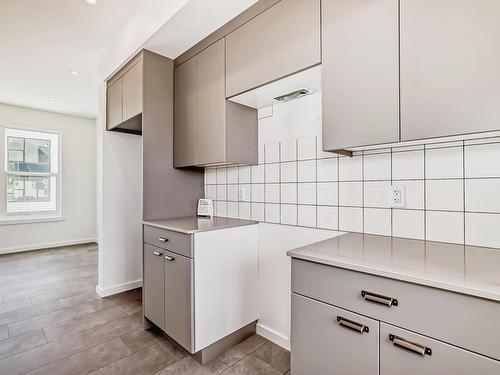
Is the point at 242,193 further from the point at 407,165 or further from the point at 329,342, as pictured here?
the point at 329,342

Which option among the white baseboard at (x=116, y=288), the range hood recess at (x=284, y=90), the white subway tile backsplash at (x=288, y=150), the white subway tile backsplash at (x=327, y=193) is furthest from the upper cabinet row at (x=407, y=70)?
the white baseboard at (x=116, y=288)

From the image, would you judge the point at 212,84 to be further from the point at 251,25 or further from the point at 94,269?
the point at 94,269

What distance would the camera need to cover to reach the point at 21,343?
202 cm

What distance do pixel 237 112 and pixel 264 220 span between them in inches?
33.1

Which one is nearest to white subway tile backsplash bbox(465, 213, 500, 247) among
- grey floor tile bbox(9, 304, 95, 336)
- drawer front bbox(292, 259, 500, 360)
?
drawer front bbox(292, 259, 500, 360)

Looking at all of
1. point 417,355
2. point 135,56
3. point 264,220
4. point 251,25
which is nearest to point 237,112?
point 251,25

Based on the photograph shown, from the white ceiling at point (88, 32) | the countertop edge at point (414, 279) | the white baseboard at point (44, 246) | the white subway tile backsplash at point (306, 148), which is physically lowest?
the white baseboard at point (44, 246)

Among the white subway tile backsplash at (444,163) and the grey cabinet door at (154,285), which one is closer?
the white subway tile backsplash at (444,163)

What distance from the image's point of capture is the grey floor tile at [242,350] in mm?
1817

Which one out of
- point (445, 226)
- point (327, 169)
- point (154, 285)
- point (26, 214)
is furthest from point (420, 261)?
point (26, 214)

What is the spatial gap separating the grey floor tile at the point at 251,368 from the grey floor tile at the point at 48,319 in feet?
5.30

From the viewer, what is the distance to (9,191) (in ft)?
15.4

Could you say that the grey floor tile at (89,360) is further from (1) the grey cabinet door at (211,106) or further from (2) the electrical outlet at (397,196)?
(2) the electrical outlet at (397,196)

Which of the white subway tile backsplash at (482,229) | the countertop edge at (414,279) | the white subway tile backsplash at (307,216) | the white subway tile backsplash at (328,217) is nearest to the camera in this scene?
the countertop edge at (414,279)
